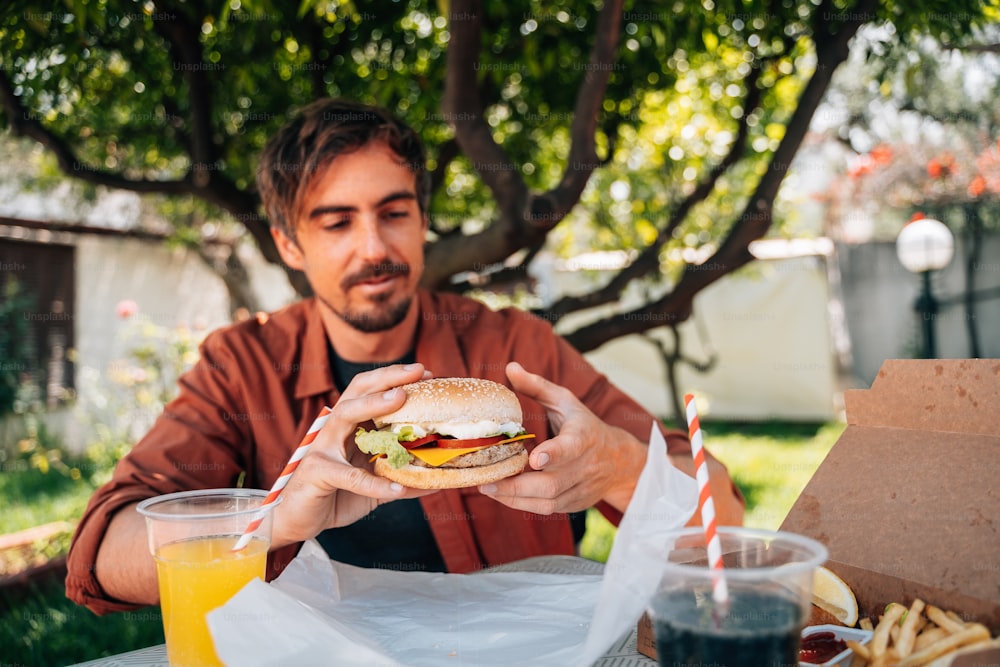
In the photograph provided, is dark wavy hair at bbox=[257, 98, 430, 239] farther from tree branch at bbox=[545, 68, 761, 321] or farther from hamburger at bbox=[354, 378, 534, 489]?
tree branch at bbox=[545, 68, 761, 321]

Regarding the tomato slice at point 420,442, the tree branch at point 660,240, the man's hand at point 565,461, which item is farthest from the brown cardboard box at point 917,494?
the tree branch at point 660,240

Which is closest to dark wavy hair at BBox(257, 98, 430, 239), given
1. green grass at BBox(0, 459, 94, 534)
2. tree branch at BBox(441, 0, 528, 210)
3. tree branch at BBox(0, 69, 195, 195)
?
tree branch at BBox(441, 0, 528, 210)

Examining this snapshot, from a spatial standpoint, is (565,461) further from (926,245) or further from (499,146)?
(926,245)

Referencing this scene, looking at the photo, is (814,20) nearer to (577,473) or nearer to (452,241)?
(452,241)

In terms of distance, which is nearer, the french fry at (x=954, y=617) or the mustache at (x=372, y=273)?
the french fry at (x=954, y=617)

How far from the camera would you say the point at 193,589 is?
1.54 meters

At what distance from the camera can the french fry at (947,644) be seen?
3.91 feet

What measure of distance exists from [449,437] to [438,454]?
0.68 feet

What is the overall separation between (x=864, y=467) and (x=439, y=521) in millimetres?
1472

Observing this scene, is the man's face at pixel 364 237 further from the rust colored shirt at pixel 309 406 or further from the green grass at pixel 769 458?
the green grass at pixel 769 458

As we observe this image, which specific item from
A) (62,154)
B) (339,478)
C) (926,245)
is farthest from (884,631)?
(926,245)

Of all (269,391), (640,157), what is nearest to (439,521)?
(269,391)

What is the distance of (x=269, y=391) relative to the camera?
285cm

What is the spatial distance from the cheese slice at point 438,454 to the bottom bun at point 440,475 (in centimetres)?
3
